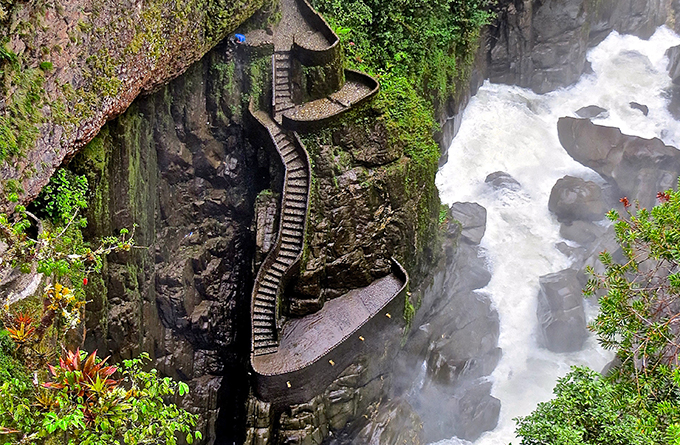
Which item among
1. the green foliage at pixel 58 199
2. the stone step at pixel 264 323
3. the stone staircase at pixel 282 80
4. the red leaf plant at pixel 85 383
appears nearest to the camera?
the red leaf plant at pixel 85 383

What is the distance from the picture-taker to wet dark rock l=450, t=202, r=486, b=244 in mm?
25344

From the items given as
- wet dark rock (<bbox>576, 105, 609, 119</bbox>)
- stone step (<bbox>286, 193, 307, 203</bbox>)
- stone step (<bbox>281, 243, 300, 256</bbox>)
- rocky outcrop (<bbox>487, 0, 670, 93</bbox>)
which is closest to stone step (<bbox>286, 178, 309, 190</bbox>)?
stone step (<bbox>286, 193, 307, 203</bbox>)

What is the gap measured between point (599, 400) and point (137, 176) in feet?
40.6

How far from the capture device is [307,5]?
18.1 meters

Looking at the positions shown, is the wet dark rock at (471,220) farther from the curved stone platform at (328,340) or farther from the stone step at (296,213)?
the stone step at (296,213)

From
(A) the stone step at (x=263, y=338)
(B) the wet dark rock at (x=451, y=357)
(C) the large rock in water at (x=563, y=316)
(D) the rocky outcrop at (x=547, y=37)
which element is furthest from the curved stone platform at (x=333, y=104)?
(D) the rocky outcrop at (x=547, y=37)

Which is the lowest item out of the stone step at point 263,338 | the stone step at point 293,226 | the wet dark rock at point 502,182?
the wet dark rock at point 502,182

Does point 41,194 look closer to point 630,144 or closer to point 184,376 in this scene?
point 184,376

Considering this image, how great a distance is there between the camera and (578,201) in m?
26.0

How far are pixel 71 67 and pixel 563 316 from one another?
21020 mm

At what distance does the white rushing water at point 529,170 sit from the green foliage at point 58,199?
15774mm

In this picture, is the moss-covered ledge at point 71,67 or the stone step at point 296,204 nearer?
the moss-covered ledge at point 71,67

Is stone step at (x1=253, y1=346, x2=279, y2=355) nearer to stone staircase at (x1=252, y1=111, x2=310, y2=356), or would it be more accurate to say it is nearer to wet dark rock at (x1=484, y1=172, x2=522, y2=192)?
stone staircase at (x1=252, y1=111, x2=310, y2=356)

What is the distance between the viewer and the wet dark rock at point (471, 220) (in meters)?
25.3
